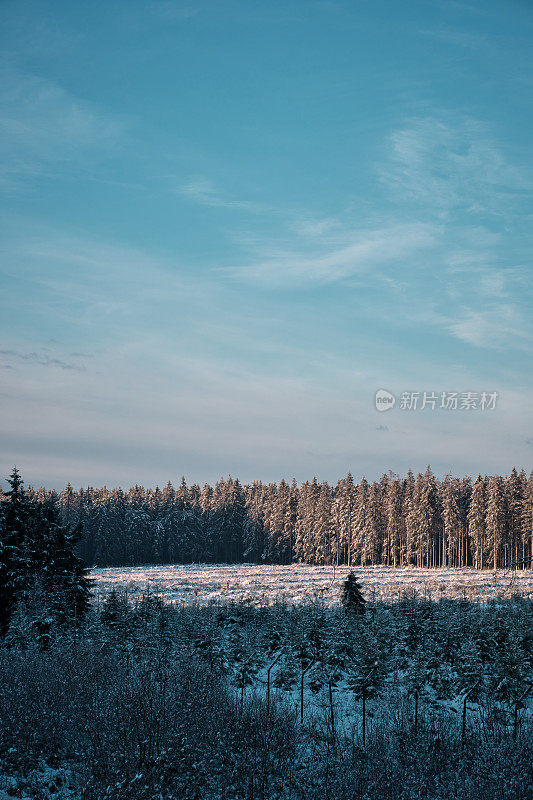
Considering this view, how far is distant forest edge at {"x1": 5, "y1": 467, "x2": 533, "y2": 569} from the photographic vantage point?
8988cm

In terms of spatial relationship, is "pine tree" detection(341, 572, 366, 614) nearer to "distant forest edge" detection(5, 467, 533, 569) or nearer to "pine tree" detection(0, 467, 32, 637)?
"pine tree" detection(0, 467, 32, 637)

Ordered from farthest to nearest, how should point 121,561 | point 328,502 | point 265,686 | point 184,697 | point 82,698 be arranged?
point 121,561, point 328,502, point 265,686, point 82,698, point 184,697

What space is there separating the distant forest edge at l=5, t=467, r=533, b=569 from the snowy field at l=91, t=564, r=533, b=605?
9510 millimetres

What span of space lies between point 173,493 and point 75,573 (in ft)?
297

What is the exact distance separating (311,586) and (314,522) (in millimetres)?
42812

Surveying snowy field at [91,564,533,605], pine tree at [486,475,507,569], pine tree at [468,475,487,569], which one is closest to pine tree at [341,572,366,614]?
snowy field at [91,564,533,605]

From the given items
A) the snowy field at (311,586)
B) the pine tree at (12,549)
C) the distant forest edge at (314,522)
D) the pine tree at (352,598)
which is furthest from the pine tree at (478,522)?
the pine tree at (12,549)

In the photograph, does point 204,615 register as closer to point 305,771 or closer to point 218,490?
point 305,771

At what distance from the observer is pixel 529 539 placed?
291 feet

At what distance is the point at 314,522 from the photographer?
111 m

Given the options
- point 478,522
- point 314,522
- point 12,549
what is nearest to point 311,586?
point 478,522

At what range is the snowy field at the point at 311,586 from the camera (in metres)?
56.1

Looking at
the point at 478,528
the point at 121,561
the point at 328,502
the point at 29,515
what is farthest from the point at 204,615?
the point at 121,561

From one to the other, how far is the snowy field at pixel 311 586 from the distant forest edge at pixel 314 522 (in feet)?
31.2
